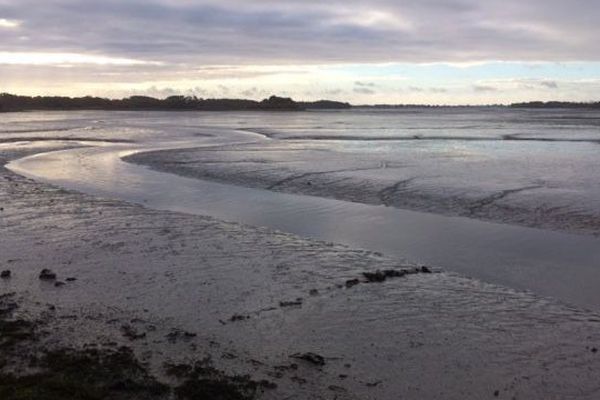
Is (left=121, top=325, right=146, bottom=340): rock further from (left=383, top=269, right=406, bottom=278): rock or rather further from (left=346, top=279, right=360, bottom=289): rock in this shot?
(left=383, top=269, right=406, bottom=278): rock

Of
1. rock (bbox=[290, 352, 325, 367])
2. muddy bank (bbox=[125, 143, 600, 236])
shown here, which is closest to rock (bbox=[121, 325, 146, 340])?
rock (bbox=[290, 352, 325, 367])

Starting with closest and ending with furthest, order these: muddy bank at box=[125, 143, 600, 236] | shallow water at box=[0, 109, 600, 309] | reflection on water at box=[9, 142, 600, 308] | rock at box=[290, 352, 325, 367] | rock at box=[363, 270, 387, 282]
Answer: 1. rock at box=[290, 352, 325, 367]
2. rock at box=[363, 270, 387, 282]
3. reflection on water at box=[9, 142, 600, 308]
4. shallow water at box=[0, 109, 600, 309]
5. muddy bank at box=[125, 143, 600, 236]

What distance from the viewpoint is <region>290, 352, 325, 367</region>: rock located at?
5.70 meters

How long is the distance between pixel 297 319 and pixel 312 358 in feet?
3.79

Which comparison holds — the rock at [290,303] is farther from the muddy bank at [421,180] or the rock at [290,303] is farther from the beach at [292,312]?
the muddy bank at [421,180]

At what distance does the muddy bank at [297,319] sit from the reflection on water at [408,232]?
0.64m

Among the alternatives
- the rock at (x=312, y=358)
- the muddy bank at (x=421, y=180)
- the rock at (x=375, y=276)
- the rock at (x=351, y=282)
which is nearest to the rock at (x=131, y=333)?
the rock at (x=312, y=358)

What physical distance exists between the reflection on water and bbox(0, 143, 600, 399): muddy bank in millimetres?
640

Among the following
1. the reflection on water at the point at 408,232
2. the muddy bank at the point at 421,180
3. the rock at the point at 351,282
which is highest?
the muddy bank at the point at 421,180

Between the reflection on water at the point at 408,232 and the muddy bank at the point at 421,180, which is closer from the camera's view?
the reflection on water at the point at 408,232

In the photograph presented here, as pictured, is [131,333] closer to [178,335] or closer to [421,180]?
[178,335]

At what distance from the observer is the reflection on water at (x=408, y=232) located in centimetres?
870

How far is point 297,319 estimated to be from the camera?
22.6ft

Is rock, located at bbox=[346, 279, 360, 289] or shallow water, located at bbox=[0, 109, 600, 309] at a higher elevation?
shallow water, located at bbox=[0, 109, 600, 309]
